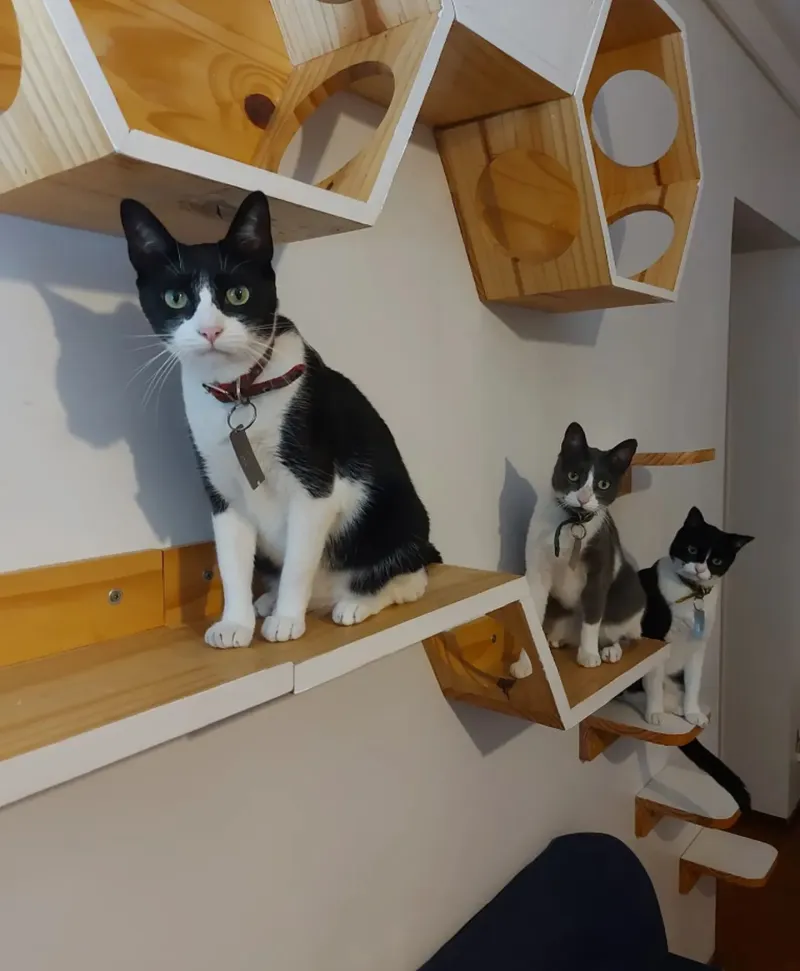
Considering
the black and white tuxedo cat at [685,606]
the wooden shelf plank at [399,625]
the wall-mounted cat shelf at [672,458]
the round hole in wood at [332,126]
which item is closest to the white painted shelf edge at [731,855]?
the black and white tuxedo cat at [685,606]

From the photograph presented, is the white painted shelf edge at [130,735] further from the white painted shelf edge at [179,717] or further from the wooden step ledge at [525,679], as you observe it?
the wooden step ledge at [525,679]

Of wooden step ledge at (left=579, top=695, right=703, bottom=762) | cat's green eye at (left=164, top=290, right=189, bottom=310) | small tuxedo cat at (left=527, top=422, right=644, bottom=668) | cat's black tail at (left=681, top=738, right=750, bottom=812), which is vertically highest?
cat's green eye at (left=164, top=290, right=189, bottom=310)

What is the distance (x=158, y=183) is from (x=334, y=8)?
337 mm

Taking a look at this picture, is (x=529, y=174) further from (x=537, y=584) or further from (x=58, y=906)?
(x=58, y=906)

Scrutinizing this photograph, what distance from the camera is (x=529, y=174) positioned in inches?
41.3

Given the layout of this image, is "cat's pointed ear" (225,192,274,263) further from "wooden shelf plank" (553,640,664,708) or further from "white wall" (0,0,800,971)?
"wooden shelf plank" (553,640,664,708)

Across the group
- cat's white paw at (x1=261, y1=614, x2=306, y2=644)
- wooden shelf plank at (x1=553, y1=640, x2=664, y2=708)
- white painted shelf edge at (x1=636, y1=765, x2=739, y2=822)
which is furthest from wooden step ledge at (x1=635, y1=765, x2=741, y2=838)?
cat's white paw at (x1=261, y1=614, x2=306, y2=644)

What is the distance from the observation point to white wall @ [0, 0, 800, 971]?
644mm

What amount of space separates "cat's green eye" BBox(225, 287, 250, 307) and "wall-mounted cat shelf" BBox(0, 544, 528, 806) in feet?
0.81

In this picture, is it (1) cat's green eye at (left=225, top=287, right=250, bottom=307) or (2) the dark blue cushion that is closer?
(1) cat's green eye at (left=225, top=287, right=250, bottom=307)

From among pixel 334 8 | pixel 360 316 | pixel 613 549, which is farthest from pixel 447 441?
pixel 334 8

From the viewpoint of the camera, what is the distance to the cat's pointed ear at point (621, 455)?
1.12 m

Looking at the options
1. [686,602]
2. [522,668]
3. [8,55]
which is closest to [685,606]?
[686,602]

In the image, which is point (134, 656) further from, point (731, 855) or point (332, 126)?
point (731, 855)
